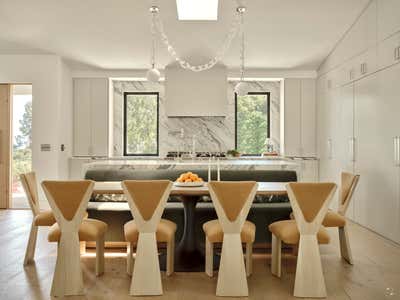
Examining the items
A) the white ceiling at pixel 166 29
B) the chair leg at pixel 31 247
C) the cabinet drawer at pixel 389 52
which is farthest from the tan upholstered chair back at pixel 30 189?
the cabinet drawer at pixel 389 52

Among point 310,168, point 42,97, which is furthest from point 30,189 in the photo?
point 310,168

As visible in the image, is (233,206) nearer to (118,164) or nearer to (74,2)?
(118,164)

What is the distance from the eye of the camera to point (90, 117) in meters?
7.33

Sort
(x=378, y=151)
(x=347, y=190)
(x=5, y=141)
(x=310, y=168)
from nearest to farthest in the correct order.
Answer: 1. (x=347, y=190)
2. (x=378, y=151)
3. (x=5, y=141)
4. (x=310, y=168)

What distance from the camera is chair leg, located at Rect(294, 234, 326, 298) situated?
2.83 meters

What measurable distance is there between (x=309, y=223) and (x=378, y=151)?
7.82 feet

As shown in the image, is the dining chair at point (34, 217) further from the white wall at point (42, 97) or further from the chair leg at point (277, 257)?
the white wall at point (42, 97)

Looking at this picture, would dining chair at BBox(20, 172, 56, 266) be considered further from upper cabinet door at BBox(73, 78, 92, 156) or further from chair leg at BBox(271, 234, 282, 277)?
upper cabinet door at BBox(73, 78, 92, 156)

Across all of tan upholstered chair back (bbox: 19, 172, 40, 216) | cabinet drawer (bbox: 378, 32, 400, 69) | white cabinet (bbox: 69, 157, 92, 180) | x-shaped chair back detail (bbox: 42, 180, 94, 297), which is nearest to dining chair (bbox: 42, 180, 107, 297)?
x-shaped chair back detail (bbox: 42, 180, 94, 297)

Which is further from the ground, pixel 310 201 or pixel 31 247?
pixel 310 201

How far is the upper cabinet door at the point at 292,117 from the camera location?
7371mm

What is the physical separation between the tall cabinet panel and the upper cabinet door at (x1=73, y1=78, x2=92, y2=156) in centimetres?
458

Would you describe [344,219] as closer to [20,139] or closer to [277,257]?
[277,257]

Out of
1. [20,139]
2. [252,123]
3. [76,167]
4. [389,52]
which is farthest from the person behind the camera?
[252,123]
